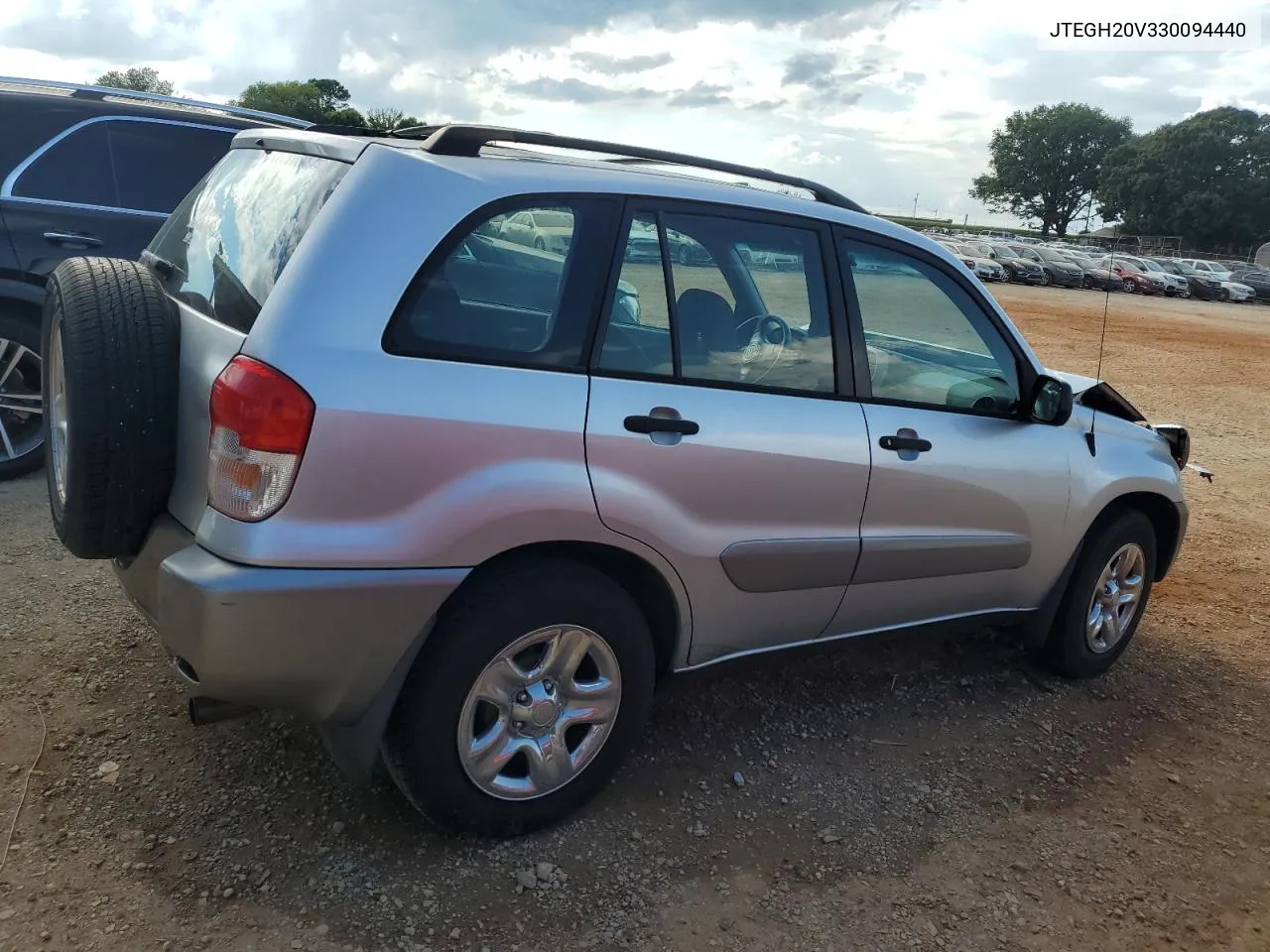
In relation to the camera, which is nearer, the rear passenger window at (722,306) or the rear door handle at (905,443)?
the rear passenger window at (722,306)

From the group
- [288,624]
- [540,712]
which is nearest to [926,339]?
[540,712]

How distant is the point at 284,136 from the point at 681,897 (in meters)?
2.39

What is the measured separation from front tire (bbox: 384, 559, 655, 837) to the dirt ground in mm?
169

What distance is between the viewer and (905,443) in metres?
3.27

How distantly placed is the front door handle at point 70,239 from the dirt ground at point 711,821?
1.69m

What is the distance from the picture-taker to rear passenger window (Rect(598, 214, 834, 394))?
→ 2.78 meters

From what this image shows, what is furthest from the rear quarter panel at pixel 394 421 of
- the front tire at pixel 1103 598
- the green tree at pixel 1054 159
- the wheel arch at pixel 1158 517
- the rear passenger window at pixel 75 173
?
the green tree at pixel 1054 159

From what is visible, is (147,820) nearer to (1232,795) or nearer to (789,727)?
(789,727)

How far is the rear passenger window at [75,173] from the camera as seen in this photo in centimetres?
521

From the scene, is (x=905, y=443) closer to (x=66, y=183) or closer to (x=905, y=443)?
(x=905, y=443)

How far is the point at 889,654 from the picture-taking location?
14.2 feet

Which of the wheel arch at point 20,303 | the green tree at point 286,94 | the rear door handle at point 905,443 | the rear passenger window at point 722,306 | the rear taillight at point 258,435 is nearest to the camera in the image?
the rear taillight at point 258,435

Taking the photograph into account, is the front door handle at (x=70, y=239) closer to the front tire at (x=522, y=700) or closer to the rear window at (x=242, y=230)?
the rear window at (x=242, y=230)

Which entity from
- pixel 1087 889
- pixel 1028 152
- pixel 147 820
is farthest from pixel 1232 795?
pixel 1028 152
